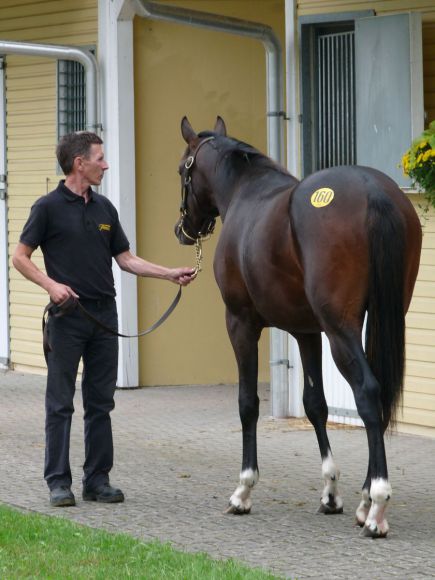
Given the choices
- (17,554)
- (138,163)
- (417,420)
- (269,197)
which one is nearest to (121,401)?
(138,163)

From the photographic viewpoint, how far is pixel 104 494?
7906mm

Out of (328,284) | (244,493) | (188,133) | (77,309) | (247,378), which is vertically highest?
(188,133)

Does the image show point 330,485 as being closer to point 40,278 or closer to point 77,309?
point 77,309

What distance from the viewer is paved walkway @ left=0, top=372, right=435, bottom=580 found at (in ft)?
21.4

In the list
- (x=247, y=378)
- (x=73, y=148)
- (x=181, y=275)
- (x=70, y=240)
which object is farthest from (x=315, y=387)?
(x=73, y=148)

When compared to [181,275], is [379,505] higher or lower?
lower

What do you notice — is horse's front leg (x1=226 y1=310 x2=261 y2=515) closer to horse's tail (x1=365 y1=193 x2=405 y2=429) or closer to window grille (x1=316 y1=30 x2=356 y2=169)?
→ horse's tail (x1=365 y1=193 x2=405 y2=429)

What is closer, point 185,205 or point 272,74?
point 185,205

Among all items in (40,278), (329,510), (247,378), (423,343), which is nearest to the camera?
(329,510)

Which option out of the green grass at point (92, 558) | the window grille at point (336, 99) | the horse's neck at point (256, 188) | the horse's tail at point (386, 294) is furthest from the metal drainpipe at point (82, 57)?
the horse's tail at point (386, 294)

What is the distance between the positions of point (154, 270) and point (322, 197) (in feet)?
5.34

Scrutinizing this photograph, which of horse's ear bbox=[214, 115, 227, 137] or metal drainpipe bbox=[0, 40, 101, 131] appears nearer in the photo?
horse's ear bbox=[214, 115, 227, 137]

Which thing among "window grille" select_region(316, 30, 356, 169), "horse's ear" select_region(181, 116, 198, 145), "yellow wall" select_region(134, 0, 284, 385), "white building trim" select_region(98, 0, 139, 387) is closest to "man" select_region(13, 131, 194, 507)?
"horse's ear" select_region(181, 116, 198, 145)

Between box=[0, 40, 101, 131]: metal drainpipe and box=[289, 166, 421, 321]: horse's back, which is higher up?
box=[0, 40, 101, 131]: metal drainpipe
